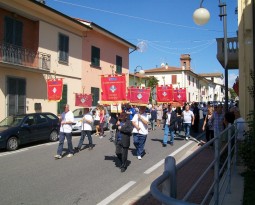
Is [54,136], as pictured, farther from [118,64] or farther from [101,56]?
[118,64]

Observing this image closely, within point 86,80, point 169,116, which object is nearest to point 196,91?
point 86,80

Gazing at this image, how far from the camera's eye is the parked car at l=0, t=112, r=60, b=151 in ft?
43.0

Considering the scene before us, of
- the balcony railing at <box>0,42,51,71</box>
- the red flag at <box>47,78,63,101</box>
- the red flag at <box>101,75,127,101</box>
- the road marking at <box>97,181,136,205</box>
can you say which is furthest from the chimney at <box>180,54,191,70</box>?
the road marking at <box>97,181,136,205</box>

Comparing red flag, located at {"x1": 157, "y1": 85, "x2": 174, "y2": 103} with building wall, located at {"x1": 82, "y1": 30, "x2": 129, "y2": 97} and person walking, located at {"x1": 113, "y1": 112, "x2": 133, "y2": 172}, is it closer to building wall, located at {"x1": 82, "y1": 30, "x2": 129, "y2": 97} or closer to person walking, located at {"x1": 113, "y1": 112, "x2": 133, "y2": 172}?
building wall, located at {"x1": 82, "y1": 30, "x2": 129, "y2": 97}

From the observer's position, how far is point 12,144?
13219 millimetres

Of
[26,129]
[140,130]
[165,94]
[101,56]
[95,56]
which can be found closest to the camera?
[140,130]

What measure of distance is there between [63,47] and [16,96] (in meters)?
5.57

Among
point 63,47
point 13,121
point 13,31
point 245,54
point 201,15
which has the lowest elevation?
point 13,121

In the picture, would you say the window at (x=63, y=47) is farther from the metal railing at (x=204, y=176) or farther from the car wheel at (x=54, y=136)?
the metal railing at (x=204, y=176)

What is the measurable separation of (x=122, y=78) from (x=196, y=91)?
66.7 metres

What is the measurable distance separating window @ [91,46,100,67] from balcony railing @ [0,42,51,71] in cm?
623

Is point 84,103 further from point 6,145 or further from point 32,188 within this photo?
point 32,188

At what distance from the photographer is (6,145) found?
1291 centimetres

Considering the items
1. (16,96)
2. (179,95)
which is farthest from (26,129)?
(179,95)
